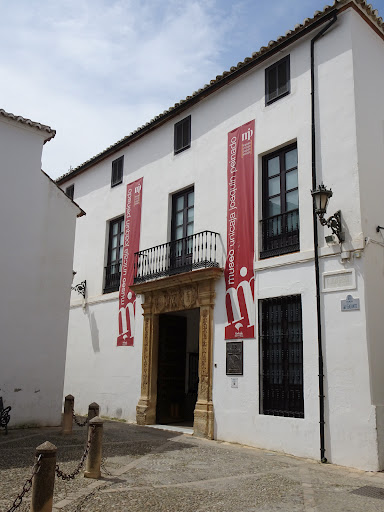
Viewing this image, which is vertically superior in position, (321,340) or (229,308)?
(229,308)

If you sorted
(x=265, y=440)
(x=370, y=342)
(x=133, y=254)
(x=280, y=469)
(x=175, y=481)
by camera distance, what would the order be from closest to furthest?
(x=175, y=481) → (x=280, y=469) → (x=370, y=342) → (x=265, y=440) → (x=133, y=254)

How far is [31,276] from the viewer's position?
1176 cm

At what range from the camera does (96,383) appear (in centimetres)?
1383

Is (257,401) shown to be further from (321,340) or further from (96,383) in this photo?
(96,383)

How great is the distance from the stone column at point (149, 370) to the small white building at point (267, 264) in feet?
0.11

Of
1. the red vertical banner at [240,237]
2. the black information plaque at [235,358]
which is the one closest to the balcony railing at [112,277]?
the red vertical banner at [240,237]

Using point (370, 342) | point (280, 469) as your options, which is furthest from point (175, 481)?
point (370, 342)

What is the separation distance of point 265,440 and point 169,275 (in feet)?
14.4

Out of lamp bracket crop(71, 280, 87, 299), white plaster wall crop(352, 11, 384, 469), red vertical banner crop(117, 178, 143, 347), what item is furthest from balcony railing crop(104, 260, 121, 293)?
white plaster wall crop(352, 11, 384, 469)

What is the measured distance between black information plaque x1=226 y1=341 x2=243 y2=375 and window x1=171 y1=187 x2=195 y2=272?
7.11 ft

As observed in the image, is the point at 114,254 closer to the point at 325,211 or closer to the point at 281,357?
the point at 281,357

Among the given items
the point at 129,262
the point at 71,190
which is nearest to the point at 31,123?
the point at 129,262

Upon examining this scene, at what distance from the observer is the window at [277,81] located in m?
10.2

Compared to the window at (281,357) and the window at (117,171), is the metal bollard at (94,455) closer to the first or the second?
the window at (281,357)
